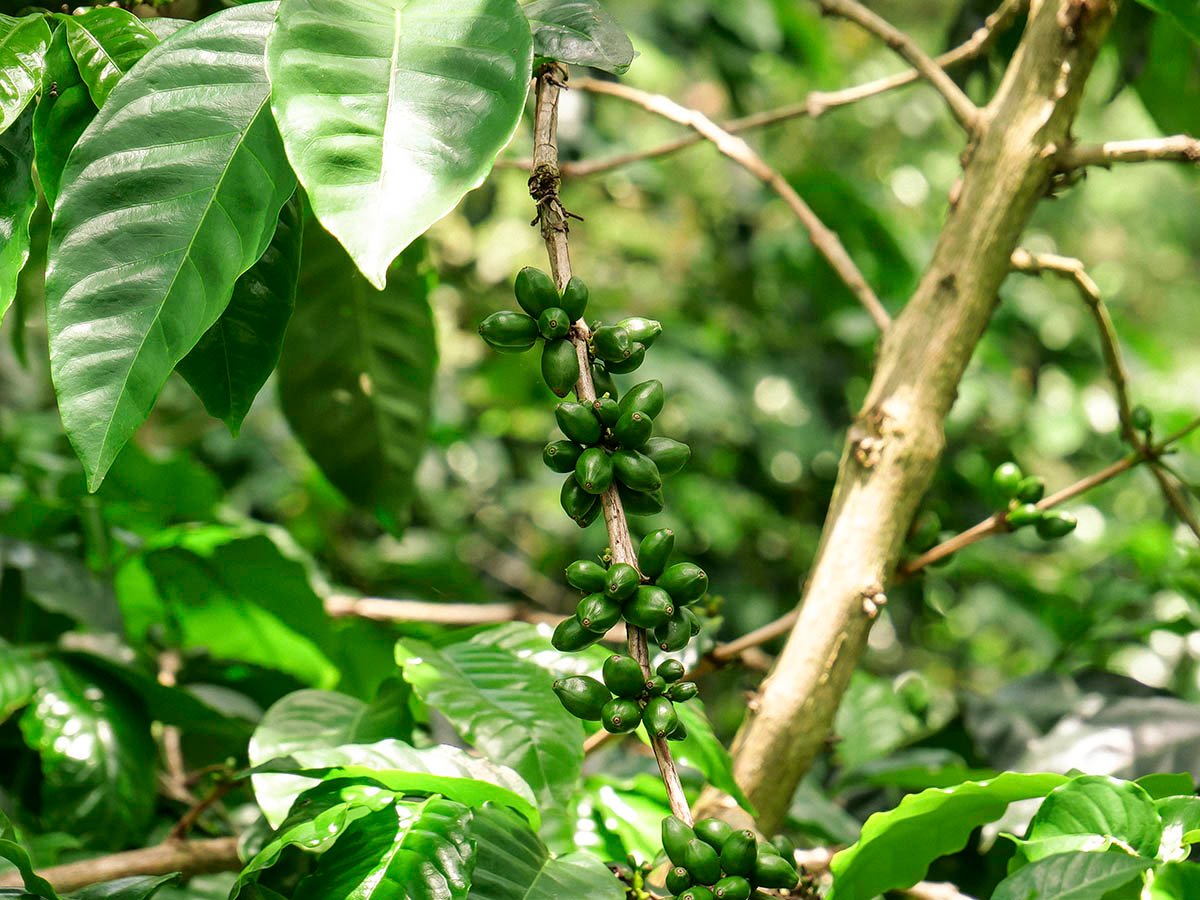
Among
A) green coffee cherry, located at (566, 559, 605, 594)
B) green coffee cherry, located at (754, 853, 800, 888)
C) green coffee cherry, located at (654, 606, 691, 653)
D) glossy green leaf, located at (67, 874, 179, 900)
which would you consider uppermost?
green coffee cherry, located at (566, 559, 605, 594)

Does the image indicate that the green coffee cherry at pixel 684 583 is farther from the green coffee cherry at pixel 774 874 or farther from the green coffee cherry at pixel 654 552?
the green coffee cherry at pixel 774 874

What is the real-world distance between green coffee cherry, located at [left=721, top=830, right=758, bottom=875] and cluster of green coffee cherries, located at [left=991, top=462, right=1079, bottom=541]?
0.44 m

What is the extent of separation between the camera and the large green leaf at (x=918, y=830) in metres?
0.58

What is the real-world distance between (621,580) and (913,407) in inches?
14.1

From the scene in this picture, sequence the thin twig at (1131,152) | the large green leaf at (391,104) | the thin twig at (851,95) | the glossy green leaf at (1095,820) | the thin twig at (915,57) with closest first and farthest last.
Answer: the large green leaf at (391,104)
the glossy green leaf at (1095,820)
the thin twig at (1131,152)
the thin twig at (915,57)
the thin twig at (851,95)

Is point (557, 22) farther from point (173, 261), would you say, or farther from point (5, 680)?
point (5, 680)

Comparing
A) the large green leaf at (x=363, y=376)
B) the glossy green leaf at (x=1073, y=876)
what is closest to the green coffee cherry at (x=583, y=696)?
the glossy green leaf at (x=1073, y=876)

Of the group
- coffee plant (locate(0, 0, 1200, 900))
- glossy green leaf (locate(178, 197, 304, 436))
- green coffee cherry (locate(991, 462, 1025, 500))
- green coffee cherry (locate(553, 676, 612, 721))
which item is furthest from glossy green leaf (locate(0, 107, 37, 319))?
green coffee cherry (locate(991, 462, 1025, 500))

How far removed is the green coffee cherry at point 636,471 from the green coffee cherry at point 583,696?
0.34 ft

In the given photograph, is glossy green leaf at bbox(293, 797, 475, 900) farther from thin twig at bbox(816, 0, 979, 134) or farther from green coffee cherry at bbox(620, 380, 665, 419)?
thin twig at bbox(816, 0, 979, 134)

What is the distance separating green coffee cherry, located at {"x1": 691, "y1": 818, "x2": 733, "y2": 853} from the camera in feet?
1.70

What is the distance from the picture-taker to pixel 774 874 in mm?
522

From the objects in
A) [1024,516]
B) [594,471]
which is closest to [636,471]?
[594,471]

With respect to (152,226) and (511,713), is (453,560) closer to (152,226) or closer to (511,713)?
(511,713)
